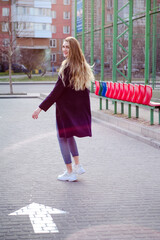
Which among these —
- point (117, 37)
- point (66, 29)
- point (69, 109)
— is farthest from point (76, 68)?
point (66, 29)

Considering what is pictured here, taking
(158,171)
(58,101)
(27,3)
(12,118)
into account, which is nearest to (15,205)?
(58,101)

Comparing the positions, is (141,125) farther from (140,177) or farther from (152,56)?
(152,56)

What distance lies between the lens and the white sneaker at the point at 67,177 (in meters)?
6.34

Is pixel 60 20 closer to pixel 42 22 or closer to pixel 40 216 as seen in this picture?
pixel 42 22

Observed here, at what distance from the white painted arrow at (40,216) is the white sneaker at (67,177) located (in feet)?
4.00

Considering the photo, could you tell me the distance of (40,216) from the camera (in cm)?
477

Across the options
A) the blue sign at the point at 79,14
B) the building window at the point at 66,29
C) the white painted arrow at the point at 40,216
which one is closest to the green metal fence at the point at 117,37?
the blue sign at the point at 79,14

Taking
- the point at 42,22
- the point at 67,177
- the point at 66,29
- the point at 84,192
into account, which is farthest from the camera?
the point at 66,29

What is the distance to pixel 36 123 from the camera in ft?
43.3

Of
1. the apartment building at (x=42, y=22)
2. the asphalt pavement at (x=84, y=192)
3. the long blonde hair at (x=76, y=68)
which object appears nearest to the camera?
the asphalt pavement at (x=84, y=192)

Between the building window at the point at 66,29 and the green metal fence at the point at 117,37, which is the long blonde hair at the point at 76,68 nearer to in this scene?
the green metal fence at the point at 117,37

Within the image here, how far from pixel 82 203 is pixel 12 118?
31.4 ft

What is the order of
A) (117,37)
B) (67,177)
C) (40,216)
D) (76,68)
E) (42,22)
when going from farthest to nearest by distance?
(42,22), (117,37), (67,177), (76,68), (40,216)

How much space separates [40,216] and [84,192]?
1.07 meters
